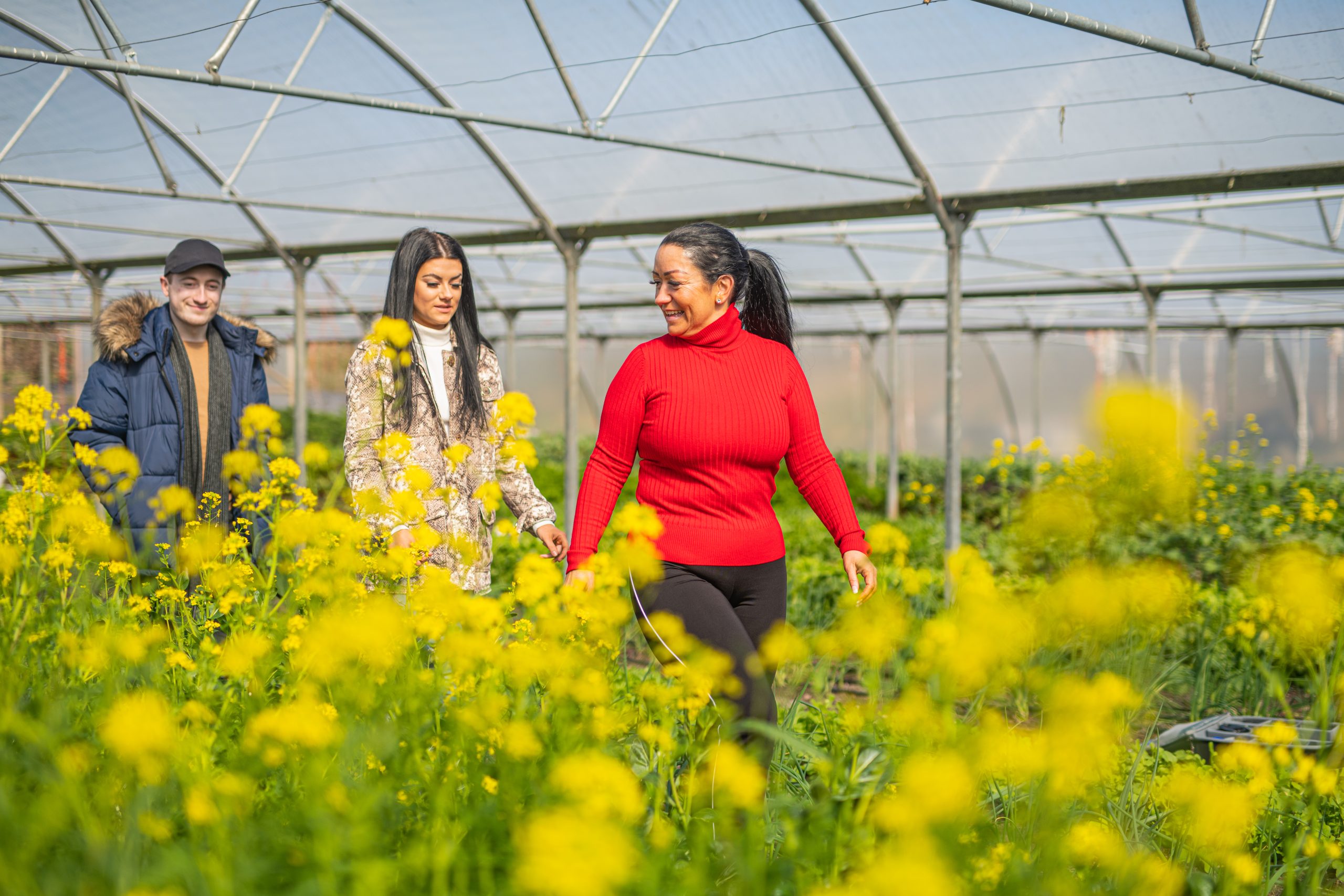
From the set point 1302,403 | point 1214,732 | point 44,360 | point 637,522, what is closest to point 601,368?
point 44,360

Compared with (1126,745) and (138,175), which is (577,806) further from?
(138,175)

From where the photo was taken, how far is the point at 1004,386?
57.7ft

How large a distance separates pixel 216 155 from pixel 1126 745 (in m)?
7.46

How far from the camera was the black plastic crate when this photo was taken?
329 cm

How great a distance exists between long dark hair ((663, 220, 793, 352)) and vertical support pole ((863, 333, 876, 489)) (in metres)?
9.56

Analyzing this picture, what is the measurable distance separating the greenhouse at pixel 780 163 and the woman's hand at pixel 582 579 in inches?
20.6

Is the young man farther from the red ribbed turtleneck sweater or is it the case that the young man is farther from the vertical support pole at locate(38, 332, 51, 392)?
the vertical support pole at locate(38, 332, 51, 392)

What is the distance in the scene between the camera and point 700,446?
2293 mm

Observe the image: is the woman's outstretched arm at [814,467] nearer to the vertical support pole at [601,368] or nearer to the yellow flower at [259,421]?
the yellow flower at [259,421]

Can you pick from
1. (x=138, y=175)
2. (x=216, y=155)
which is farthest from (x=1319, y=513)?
(x=138, y=175)

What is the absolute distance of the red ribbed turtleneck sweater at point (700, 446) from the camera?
2.29 m

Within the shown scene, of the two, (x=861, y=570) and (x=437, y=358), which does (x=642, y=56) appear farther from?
(x=861, y=570)

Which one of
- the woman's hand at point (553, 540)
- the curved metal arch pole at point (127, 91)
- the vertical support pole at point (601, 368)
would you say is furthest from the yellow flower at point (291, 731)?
the vertical support pole at point (601, 368)

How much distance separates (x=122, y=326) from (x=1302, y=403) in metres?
17.7
